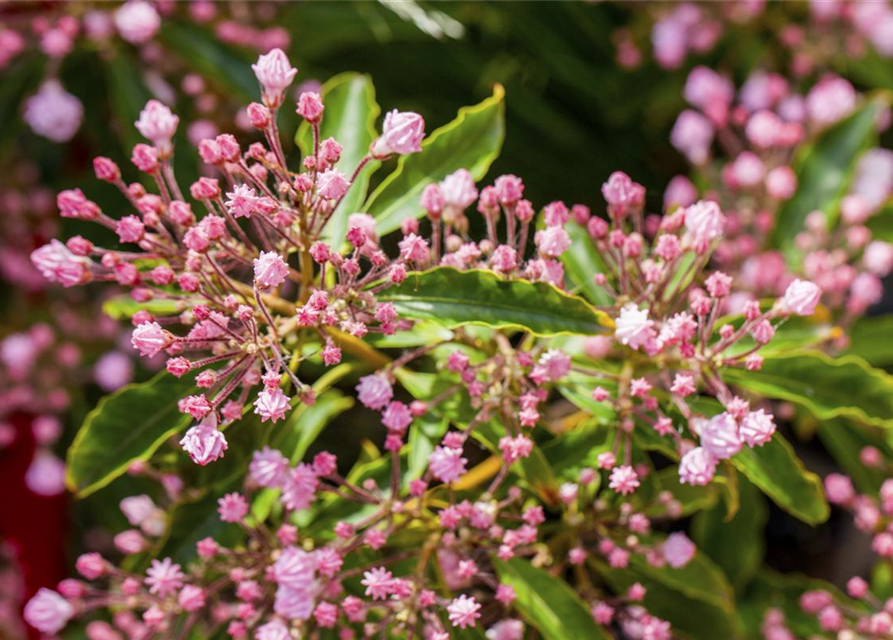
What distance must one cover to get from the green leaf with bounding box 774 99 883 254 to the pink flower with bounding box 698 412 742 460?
83 centimetres

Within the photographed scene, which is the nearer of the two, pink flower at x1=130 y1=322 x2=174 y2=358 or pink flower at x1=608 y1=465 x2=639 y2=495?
pink flower at x1=130 y1=322 x2=174 y2=358

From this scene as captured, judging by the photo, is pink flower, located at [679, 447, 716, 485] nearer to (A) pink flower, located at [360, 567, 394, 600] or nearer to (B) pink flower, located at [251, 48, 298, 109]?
(A) pink flower, located at [360, 567, 394, 600]

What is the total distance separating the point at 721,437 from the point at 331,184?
1.89 feet

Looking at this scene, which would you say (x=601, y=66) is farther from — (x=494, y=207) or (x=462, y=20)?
(x=494, y=207)

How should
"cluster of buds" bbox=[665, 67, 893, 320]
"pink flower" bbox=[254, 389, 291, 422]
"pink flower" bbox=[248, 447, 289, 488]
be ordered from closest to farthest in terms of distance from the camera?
"pink flower" bbox=[254, 389, 291, 422], "pink flower" bbox=[248, 447, 289, 488], "cluster of buds" bbox=[665, 67, 893, 320]

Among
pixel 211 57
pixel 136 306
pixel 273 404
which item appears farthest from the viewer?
pixel 211 57

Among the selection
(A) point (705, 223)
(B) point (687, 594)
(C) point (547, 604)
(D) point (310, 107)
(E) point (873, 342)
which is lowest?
(B) point (687, 594)

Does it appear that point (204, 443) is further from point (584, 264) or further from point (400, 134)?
point (584, 264)

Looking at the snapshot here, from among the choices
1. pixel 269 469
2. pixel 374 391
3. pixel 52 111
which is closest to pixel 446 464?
pixel 374 391

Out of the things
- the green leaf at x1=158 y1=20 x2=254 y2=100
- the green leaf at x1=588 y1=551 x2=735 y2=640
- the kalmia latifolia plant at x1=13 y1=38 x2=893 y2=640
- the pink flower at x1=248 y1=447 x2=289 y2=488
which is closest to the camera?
the kalmia latifolia plant at x1=13 y1=38 x2=893 y2=640

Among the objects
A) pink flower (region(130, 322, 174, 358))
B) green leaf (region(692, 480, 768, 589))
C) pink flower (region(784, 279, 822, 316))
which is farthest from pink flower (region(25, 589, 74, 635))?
green leaf (region(692, 480, 768, 589))

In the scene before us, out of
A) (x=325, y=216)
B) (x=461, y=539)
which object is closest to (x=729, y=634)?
(x=461, y=539)

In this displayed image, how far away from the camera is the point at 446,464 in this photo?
3.88 feet

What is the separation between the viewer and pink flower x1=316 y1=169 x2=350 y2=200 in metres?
1.02
